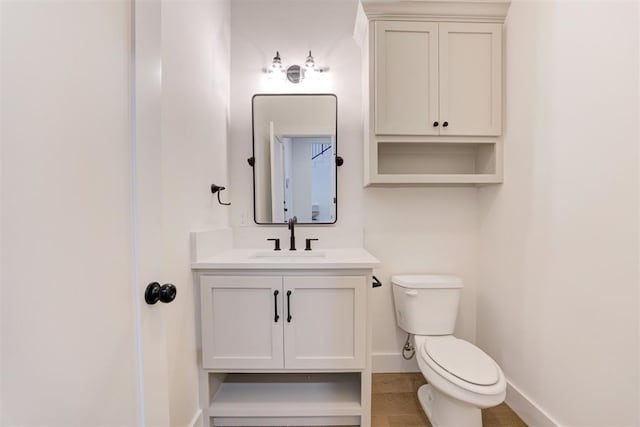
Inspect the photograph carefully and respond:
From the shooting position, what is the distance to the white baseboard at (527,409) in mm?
1475

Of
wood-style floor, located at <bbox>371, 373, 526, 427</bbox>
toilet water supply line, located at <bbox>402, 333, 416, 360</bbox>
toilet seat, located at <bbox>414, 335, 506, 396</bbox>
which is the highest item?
toilet seat, located at <bbox>414, 335, 506, 396</bbox>

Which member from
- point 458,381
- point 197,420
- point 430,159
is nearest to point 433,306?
point 458,381

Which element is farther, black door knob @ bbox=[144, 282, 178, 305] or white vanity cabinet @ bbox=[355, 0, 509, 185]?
white vanity cabinet @ bbox=[355, 0, 509, 185]

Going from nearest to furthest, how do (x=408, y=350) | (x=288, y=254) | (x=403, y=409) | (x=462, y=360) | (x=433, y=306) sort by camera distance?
(x=462, y=360) < (x=403, y=409) < (x=433, y=306) < (x=288, y=254) < (x=408, y=350)

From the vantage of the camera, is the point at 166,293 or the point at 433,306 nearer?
the point at 166,293

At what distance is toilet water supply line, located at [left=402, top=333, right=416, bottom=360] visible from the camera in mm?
2047

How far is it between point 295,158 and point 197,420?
5.24 feet

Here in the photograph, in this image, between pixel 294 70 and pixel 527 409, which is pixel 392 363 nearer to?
pixel 527 409

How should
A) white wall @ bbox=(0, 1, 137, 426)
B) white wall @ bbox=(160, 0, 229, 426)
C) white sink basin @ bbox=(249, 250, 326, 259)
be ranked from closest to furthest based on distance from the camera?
white wall @ bbox=(0, 1, 137, 426) → white wall @ bbox=(160, 0, 229, 426) → white sink basin @ bbox=(249, 250, 326, 259)

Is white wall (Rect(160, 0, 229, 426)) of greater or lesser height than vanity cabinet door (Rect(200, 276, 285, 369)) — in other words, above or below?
above

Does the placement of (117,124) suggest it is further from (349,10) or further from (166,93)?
(349,10)

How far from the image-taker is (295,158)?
2.09 meters

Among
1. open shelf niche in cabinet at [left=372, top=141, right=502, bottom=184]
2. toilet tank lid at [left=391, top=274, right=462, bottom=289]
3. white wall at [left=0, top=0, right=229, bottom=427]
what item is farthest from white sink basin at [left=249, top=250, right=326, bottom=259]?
white wall at [left=0, top=0, right=229, bottom=427]

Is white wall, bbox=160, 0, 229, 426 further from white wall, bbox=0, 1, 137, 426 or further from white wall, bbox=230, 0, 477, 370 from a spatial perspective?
white wall, bbox=0, 1, 137, 426
